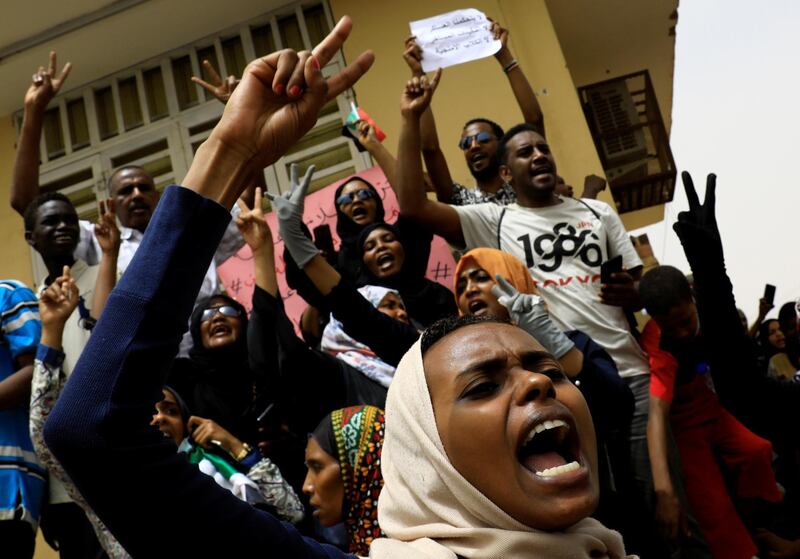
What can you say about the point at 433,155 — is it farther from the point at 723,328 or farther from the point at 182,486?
the point at 182,486

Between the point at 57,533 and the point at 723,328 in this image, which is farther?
the point at 57,533

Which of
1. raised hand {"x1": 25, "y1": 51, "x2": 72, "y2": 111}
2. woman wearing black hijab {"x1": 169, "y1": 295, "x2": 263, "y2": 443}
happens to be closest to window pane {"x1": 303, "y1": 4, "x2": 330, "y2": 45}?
raised hand {"x1": 25, "y1": 51, "x2": 72, "y2": 111}

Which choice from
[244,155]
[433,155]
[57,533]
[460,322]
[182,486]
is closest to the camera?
[182,486]

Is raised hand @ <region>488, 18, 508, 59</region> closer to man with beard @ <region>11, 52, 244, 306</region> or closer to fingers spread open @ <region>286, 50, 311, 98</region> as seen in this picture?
man with beard @ <region>11, 52, 244, 306</region>

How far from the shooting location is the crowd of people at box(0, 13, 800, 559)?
114 cm

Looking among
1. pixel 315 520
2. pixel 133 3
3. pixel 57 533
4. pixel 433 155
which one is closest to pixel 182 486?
pixel 315 520

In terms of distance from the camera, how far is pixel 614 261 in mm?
3408

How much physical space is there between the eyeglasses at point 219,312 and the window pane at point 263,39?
397 centimetres

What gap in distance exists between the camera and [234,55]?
7121 millimetres

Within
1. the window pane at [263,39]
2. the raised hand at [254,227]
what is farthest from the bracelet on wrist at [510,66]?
the window pane at [263,39]

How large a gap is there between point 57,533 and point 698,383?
8.74 ft

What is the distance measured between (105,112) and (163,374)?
22.4 feet

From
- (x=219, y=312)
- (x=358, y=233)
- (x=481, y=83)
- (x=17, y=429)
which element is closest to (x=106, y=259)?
(x=219, y=312)

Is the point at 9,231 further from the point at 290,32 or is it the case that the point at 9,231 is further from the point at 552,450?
the point at 552,450
